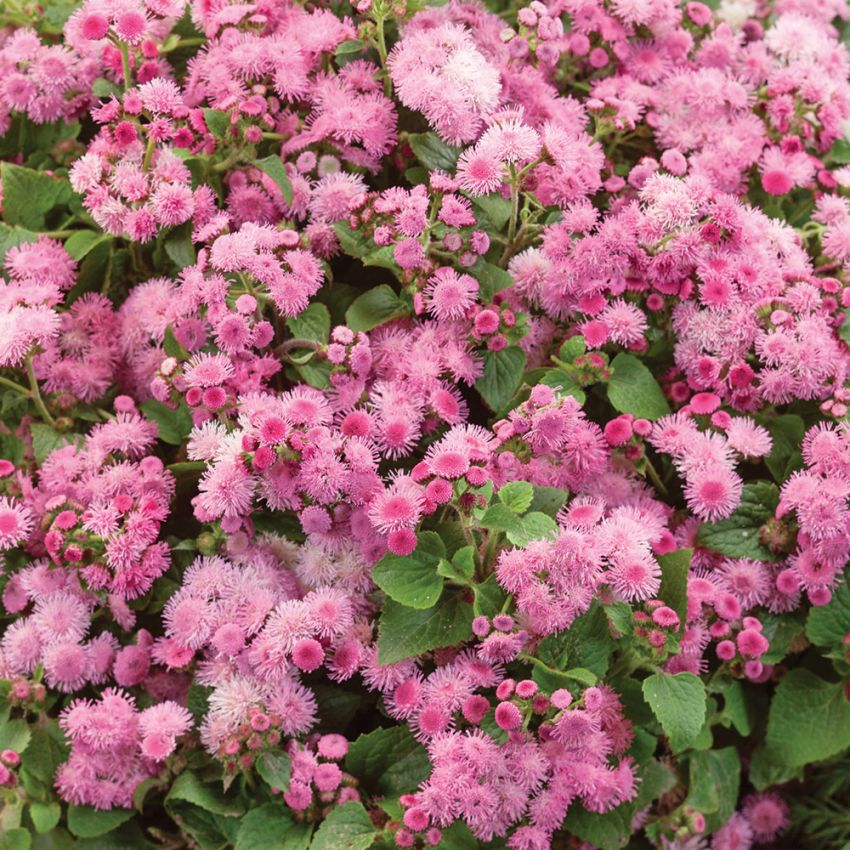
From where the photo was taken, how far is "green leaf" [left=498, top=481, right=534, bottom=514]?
5.43 feet

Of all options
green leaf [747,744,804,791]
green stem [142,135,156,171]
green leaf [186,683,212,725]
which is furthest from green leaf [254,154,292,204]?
green leaf [747,744,804,791]

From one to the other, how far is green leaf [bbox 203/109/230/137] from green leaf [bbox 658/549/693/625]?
3.93ft

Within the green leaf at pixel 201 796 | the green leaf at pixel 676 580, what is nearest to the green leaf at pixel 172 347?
the green leaf at pixel 201 796

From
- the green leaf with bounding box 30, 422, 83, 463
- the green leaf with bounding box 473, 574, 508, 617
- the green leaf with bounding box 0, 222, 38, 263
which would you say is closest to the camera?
the green leaf with bounding box 473, 574, 508, 617

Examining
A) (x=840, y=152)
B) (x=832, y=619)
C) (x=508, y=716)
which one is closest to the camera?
(x=508, y=716)

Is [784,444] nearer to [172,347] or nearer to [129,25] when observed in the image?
[172,347]

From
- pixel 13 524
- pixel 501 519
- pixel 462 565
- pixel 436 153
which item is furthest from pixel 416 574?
pixel 436 153

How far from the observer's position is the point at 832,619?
6.31 ft

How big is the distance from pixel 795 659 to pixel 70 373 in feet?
5.23

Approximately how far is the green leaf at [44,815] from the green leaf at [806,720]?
136 cm

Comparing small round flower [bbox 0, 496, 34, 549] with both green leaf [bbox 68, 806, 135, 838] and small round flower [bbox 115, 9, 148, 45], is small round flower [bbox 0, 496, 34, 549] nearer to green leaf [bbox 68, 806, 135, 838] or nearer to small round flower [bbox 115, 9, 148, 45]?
green leaf [bbox 68, 806, 135, 838]

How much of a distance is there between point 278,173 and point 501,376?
596 mm

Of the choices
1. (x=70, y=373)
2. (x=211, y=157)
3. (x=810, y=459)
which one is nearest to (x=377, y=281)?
(x=211, y=157)

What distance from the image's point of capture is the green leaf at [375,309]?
6.53ft
